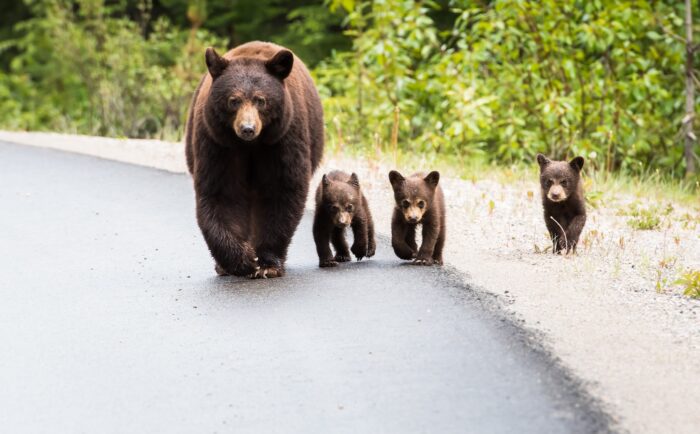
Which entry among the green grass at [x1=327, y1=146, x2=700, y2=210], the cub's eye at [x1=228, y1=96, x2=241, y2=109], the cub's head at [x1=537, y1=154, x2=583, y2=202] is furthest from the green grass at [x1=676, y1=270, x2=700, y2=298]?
the green grass at [x1=327, y1=146, x2=700, y2=210]

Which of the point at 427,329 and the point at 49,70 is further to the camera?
the point at 49,70

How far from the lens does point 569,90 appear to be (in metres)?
15.2

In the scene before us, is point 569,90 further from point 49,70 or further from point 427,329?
point 49,70

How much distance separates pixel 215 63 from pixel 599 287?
2.88 meters

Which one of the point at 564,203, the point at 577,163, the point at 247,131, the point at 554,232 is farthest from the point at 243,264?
the point at 577,163

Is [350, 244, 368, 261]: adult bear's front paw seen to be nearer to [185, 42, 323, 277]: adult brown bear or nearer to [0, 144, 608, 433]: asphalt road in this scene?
[0, 144, 608, 433]: asphalt road

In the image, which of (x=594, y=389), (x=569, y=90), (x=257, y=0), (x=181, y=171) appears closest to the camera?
(x=594, y=389)

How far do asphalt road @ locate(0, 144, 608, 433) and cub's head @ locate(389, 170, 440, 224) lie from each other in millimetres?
401

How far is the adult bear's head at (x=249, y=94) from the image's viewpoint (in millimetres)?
7066

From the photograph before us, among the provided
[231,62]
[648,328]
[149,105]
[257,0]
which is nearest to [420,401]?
[648,328]

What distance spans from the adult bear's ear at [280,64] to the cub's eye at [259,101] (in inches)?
13.2

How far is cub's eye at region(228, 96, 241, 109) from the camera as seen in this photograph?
23.4 feet

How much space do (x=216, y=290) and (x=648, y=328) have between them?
113 inches

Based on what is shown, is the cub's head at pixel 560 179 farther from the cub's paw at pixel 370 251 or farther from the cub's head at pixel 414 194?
the cub's paw at pixel 370 251
